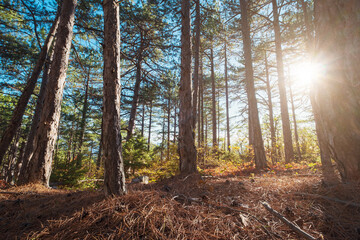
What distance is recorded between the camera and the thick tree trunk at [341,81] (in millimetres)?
2377

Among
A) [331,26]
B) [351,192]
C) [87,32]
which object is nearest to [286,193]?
[351,192]

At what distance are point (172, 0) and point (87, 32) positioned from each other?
428 cm

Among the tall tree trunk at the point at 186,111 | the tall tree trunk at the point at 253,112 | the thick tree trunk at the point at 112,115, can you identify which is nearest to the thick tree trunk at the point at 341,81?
the tall tree trunk at the point at 186,111

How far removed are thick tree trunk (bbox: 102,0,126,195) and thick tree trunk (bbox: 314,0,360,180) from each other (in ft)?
11.7

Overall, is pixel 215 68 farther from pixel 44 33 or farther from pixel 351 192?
pixel 351 192

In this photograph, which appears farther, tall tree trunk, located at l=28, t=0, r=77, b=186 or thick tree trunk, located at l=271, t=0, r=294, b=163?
thick tree trunk, located at l=271, t=0, r=294, b=163

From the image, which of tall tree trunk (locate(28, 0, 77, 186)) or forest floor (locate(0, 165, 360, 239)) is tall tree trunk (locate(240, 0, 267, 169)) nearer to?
forest floor (locate(0, 165, 360, 239))

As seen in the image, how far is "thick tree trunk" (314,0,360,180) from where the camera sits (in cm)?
238

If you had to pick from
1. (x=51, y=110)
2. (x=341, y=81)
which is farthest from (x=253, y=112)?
(x=51, y=110)

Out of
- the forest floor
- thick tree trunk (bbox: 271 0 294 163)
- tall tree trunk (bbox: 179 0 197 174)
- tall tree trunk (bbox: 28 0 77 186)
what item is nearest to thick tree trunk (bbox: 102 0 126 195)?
the forest floor

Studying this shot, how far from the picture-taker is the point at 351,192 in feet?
6.56

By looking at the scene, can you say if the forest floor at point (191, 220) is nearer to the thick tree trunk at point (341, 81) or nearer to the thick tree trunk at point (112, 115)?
the thick tree trunk at point (112, 115)

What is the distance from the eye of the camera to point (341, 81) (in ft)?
8.32

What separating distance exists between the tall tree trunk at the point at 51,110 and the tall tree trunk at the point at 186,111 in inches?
142
